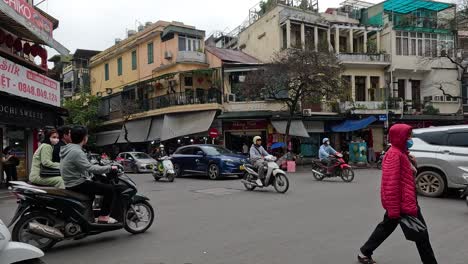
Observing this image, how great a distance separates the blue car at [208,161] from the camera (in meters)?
18.7

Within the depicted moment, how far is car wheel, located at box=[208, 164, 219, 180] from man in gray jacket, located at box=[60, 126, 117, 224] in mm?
12179

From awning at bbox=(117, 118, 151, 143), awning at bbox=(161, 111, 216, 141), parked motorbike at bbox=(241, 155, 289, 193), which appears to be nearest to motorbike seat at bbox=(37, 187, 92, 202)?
parked motorbike at bbox=(241, 155, 289, 193)

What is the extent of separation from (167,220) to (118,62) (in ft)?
111

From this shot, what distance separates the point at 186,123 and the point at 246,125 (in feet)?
14.1

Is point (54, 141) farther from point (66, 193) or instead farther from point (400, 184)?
point (400, 184)

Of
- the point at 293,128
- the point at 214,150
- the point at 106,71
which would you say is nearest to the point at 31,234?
the point at 214,150

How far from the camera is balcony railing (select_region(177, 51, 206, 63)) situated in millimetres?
32438

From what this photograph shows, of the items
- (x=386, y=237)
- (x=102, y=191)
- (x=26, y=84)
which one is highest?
(x=26, y=84)

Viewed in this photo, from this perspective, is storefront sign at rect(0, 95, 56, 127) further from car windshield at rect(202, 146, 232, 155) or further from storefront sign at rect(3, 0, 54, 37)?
car windshield at rect(202, 146, 232, 155)

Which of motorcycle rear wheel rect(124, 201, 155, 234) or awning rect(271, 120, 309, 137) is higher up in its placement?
awning rect(271, 120, 309, 137)

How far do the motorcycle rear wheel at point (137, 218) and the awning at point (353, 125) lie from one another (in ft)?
86.4

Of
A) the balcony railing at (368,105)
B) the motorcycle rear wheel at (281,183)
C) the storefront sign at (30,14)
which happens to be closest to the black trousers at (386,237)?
the motorcycle rear wheel at (281,183)

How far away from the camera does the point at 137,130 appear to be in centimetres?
3572

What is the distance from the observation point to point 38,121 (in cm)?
1834
